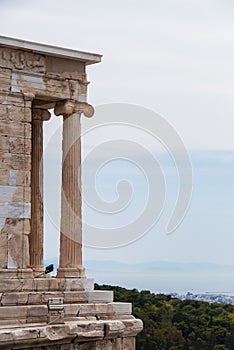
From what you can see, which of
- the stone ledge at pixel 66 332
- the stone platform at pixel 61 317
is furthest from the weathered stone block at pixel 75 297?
the stone ledge at pixel 66 332

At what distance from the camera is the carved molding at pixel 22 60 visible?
3544 centimetres

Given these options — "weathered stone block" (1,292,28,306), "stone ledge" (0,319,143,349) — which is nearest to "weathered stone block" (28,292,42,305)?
"weathered stone block" (1,292,28,306)

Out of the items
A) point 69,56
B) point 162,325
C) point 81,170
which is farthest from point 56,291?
point 162,325

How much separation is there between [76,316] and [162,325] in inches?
1602

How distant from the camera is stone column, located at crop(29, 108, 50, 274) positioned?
37875 millimetres

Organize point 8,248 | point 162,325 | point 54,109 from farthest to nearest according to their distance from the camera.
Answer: point 162,325 → point 54,109 → point 8,248

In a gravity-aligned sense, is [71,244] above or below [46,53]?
below

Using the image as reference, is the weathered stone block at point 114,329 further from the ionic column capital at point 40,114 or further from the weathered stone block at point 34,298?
the ionic column capital at point 40,114

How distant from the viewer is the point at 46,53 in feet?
119

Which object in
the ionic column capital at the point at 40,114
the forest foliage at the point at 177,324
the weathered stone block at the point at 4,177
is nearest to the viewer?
the weathered stone block at the point at 4,177

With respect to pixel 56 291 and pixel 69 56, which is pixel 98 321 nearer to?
pixel 56 291

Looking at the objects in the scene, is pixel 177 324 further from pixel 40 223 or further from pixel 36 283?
pixel 36 283

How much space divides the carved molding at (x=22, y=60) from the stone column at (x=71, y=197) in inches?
60.3

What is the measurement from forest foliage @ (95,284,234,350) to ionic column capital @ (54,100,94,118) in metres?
33.7
